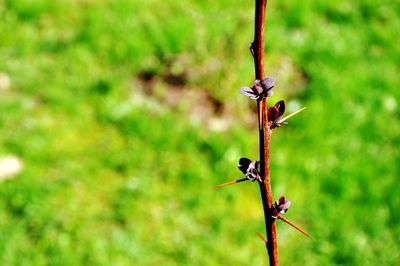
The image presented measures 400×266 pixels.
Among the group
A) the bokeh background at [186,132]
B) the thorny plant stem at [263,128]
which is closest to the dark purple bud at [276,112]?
the thorny plant stem at [263,128]

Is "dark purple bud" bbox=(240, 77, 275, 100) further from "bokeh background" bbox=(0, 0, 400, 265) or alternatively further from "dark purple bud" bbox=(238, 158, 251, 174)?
"bokeh background" bbox=(0, 0, 400, 265)

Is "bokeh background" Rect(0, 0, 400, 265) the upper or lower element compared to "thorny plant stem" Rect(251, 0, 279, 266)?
upper

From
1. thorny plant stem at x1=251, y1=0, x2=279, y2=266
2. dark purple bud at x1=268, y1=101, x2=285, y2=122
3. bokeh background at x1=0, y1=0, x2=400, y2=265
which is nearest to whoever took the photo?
thorny plant stem at x1=251, y1=0, x2=279, y2=266

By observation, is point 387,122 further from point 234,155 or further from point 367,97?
point 234,155

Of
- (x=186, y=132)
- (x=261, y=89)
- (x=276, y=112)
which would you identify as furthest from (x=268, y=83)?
(x=186, y=132)

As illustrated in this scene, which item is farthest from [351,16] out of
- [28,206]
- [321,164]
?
[28,206]

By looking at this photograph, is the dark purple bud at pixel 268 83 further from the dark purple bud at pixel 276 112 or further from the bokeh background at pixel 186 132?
the bokeh background at pixel 186 132

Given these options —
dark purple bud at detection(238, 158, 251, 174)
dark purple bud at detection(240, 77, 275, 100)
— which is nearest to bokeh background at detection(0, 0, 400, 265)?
dark purple bud at detection(238, 158, 251, 174)

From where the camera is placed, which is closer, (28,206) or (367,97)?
(28,206)

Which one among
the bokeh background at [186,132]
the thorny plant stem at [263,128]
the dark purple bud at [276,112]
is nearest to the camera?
the thorny plant stem at [263,128]
